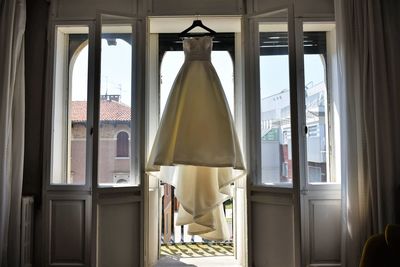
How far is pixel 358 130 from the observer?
1924 millimetres

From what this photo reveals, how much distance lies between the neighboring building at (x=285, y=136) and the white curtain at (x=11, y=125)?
178 centimetres

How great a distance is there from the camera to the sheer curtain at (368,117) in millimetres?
1853

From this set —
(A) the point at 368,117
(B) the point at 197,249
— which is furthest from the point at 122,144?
(A) the point at 368,117

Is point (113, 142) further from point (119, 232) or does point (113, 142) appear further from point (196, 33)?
point (196, 33)

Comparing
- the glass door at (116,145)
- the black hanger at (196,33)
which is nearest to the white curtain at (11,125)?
the glass door at (116,145)

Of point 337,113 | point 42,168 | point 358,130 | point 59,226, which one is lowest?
point 59,226

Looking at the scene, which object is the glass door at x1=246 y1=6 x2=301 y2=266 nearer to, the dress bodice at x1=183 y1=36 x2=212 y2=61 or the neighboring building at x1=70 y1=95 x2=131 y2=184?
the dress bodice at x1=183 y1=36 x2=212 y2=61

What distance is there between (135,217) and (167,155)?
1.79 feet

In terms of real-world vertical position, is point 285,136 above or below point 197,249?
above

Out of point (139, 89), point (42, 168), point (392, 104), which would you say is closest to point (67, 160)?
point (42, 168)

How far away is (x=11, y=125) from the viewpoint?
2041 millimetres

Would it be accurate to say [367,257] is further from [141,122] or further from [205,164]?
[141,122]

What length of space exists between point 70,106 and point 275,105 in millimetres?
1602

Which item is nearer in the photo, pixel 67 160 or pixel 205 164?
pixel 205 164
